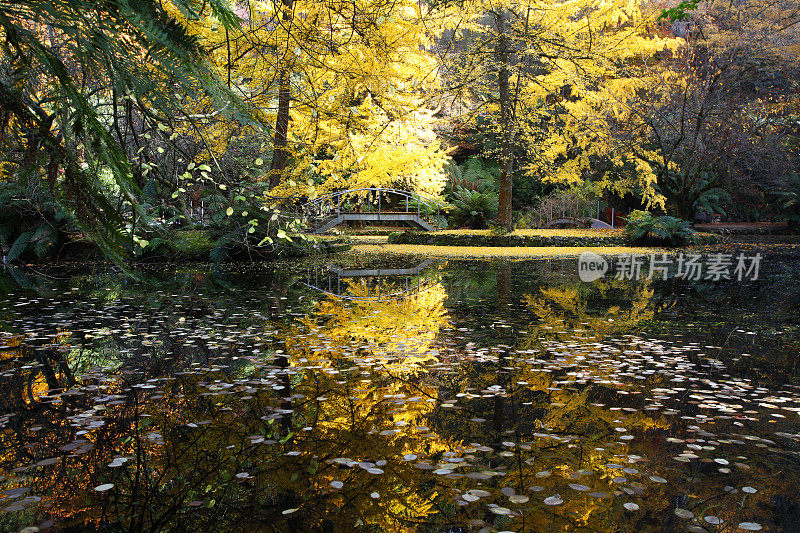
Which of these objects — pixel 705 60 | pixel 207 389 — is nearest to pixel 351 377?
pixel 207 389

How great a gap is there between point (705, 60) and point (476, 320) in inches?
605

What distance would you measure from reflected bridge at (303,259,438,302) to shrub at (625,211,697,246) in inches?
281

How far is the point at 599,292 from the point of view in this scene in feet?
31.4

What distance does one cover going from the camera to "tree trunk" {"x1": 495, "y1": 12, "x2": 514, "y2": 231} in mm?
16094

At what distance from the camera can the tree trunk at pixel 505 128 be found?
52.8ft

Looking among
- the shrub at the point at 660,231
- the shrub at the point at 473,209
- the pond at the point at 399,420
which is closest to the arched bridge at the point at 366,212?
the shrub at the point at 473,209

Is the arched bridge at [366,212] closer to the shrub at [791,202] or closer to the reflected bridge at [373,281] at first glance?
the reflected bridge at [373,281]

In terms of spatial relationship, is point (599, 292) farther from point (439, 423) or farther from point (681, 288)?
point (439, 423)

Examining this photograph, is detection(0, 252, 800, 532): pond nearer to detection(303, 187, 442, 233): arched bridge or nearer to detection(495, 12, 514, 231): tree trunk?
detection(495, 12, 514, 231): tree trunk

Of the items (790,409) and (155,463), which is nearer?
(155,463)

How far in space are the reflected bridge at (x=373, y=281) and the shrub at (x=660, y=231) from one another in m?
7.13

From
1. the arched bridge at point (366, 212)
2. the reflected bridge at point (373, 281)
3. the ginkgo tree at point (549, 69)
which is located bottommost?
the reflected bridge at point (373, 281)

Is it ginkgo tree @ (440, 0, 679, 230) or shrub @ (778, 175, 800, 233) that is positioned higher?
ginkgo tree @ (440, 0, 679, 230)

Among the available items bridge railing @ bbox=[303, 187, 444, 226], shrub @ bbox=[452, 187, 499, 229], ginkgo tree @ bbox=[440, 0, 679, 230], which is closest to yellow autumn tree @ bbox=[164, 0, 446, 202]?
bridge railing @ bbox=[303, 187, 444, 226]
